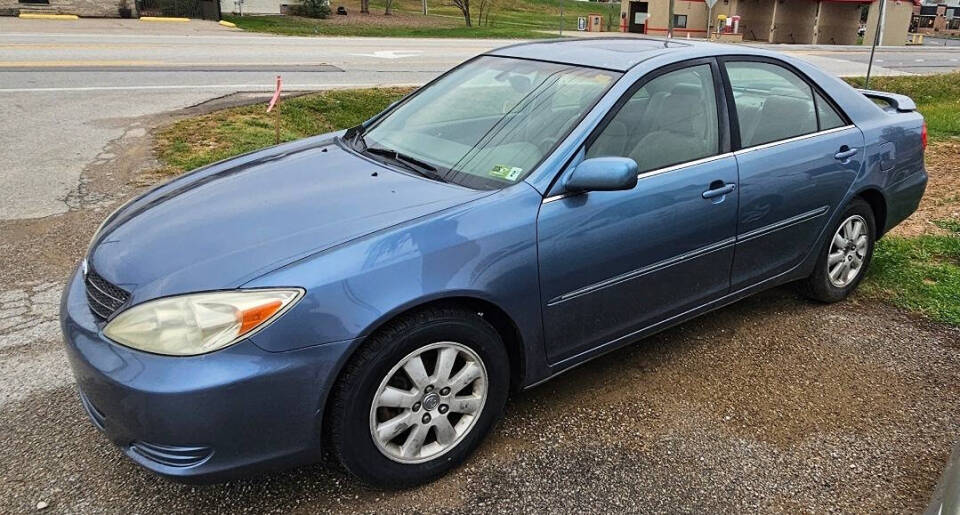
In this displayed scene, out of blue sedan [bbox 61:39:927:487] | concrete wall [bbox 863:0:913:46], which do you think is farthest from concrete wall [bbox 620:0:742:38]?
blue sedan [bbox 61:39:927:487]

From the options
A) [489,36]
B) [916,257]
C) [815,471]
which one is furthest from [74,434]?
[489,36]

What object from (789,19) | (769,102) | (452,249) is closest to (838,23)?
(789,19)

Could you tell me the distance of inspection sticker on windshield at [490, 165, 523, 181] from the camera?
2930mm

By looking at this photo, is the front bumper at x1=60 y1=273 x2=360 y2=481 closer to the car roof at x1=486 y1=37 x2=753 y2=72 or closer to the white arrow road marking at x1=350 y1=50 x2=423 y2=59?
the car roof at x1=486 y1=37 x2=753 y2=72

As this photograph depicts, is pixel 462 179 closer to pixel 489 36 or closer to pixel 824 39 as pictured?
pixel 489 36

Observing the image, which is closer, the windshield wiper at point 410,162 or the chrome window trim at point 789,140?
the windshield wiper at point 410,162

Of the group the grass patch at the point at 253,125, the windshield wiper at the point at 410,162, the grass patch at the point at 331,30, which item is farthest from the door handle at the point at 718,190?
the grass patch at the point at 331,30

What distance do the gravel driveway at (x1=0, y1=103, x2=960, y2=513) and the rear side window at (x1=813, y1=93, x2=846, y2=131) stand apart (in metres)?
1.12

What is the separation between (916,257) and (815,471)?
2.94 m

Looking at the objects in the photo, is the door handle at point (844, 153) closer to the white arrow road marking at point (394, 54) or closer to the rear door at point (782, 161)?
the rear door at point (782, 161)

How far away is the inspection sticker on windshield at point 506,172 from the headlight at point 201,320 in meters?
1.03

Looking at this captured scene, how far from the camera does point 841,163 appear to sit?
3.99 metres

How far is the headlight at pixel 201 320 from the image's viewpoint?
2244 millimetres

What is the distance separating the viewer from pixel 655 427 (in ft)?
10.2
